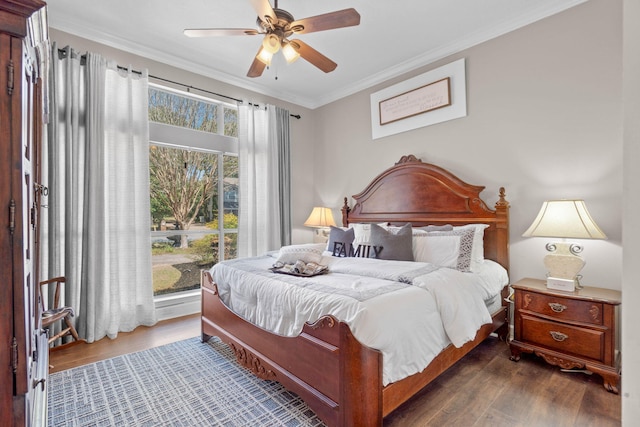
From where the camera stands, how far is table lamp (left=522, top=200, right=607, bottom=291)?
219 cm

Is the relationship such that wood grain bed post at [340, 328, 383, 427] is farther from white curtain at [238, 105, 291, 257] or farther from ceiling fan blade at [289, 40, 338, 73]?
white curtain at [238, 105, 291, 257]

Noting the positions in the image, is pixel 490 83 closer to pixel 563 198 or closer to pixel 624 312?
pixel 563 198

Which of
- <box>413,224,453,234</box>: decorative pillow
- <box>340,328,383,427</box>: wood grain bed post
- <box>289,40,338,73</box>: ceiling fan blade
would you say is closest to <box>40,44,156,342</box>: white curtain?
<box>289,40,338,73</box>: ceiling fan blade

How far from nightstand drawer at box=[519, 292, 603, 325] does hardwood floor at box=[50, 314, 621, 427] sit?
0.43m

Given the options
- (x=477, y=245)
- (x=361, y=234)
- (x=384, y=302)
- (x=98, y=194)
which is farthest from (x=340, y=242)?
(x=98, y=194)

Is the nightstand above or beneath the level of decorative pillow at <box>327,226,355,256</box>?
beneath

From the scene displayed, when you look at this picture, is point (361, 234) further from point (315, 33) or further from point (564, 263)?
point (315, 33)

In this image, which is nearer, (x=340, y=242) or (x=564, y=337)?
(x=564, y=337)

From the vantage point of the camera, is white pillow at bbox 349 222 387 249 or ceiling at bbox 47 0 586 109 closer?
ceiling at bbox 47 0 586 109

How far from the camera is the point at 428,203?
3336mm

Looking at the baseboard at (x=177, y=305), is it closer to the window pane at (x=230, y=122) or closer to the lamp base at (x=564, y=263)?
the window pane at (x=230, y=122)

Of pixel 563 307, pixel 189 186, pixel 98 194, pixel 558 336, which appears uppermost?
pixel 189 186

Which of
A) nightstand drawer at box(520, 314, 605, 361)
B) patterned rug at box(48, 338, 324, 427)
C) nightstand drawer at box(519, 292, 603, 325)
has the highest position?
nightstand drawer at box(519, 292, 603, 325)

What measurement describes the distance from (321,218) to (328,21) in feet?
8.62
